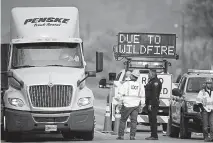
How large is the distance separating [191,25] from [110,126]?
4564 centimetres

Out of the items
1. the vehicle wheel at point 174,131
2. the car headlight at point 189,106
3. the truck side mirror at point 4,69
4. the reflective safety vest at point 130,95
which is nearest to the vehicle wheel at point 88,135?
the reflective safety vest at point 130,95

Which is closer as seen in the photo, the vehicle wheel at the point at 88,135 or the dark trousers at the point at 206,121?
the vehicle wheel at the point at 88,135

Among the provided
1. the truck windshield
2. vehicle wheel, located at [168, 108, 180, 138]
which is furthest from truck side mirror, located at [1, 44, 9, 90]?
vehicle wheel, located at [168, 108, 180, 138]

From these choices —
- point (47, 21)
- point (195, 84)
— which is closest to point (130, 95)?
point (47, 21)

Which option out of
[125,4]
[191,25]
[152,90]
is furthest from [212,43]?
[152,90]

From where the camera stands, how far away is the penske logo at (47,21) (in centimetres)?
2247

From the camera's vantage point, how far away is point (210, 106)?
23.5m

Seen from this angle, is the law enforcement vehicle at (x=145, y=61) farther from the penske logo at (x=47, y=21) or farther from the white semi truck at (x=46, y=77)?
the white semi truck at (x=46, y=77)

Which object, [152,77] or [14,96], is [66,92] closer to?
[14,96]

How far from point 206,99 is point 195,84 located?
5.79 feet

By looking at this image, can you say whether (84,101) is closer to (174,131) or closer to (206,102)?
(206,102)

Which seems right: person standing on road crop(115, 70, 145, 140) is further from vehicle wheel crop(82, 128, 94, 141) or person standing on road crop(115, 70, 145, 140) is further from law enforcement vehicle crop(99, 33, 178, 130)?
law enforcement vehicle crop(99, 33, 178, 130)

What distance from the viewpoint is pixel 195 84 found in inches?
992

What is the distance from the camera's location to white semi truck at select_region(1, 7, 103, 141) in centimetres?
2048
